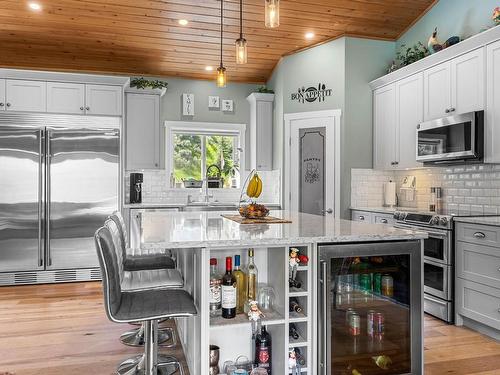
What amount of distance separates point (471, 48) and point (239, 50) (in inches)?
92.8

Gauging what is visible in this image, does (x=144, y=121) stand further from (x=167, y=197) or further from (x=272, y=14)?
(x=272, y=14)

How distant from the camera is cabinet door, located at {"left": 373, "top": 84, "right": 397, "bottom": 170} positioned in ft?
16.5

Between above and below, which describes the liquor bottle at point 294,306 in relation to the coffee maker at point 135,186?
below

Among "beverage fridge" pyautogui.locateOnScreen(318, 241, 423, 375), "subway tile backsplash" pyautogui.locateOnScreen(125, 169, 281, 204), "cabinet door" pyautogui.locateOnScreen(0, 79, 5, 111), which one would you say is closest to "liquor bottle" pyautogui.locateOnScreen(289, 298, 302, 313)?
"beverage fridge" pyautogui.locateOnScreen(318, 241, 423, 375)

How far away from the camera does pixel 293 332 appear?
7.32ft

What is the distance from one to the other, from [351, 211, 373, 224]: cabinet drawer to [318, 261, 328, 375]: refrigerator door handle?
284cm

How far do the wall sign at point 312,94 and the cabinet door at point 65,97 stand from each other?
8.79ft

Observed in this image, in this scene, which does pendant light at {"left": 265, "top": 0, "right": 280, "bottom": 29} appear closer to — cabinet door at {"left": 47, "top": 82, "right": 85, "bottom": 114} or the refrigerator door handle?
the refrigerator door handle

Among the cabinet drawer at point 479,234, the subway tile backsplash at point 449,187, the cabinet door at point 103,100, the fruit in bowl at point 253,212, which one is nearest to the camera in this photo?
the fruit in bowl at point 253,212

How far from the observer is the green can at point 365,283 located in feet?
7.40

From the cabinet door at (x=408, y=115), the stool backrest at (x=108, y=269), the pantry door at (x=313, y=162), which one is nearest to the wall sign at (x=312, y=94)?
the pantry door at (x=313, y=162)

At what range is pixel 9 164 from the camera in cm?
493

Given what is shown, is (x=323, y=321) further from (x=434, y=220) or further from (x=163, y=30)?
(x=163, y=30)

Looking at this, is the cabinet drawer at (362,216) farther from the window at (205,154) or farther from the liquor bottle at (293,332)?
the liquor bottle at (293,332)
